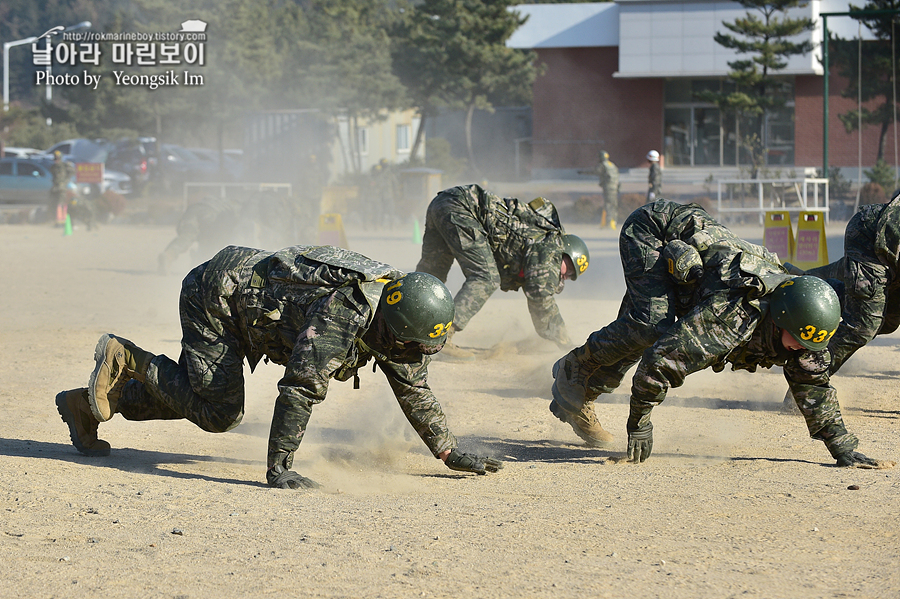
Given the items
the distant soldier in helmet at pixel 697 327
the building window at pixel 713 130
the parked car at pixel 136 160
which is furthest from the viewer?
the building window at pixel 713 130

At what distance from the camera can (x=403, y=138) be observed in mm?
46312

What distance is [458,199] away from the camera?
9500 millimetres

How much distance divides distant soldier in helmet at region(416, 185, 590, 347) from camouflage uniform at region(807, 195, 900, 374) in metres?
2.66

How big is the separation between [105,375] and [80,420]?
56cm

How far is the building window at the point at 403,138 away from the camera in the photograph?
4531 cm

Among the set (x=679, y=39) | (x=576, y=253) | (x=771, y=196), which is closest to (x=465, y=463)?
(x=576, y=253)

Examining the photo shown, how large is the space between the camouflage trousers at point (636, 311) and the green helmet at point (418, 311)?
1.45m

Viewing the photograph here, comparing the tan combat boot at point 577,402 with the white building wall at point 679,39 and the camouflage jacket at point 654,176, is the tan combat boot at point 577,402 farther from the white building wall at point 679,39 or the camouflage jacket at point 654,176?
the white building wall at point 679,39

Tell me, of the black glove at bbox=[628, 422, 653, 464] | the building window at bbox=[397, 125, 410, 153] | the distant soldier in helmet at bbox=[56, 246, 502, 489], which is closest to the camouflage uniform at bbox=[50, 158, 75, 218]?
the building window at bbox=[397, 125, 410, 153]

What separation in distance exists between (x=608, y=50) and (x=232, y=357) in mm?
35450

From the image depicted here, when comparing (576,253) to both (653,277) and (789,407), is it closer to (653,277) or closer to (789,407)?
(789,407)

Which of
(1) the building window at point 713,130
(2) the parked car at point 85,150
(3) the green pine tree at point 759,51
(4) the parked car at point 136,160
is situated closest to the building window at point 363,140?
(4) the parked car at point 136,160

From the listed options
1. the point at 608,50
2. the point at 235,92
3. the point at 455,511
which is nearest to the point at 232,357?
the point at 455,511

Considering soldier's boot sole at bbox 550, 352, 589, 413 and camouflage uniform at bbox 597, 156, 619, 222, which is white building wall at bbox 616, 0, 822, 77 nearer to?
camouflage uniform at bbox 597, 156, 619, 222
